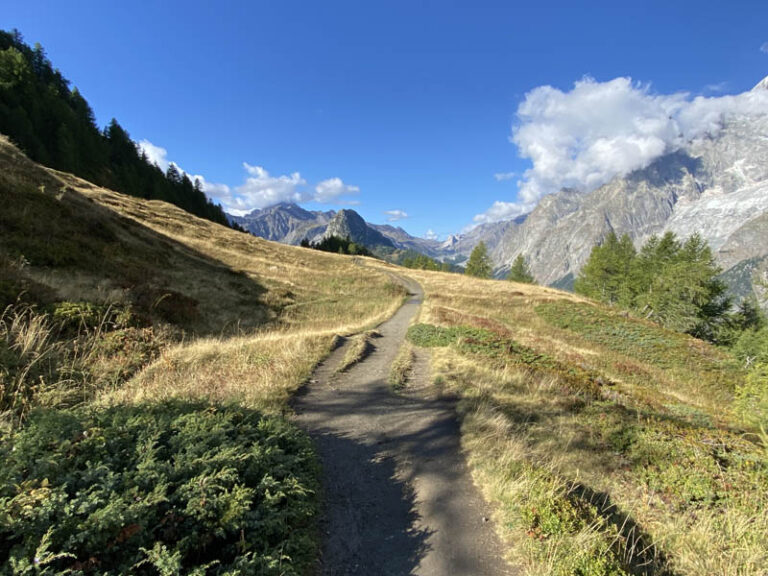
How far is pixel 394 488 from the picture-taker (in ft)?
16.9

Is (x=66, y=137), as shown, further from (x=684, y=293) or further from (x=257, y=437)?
(x=684, y=293)

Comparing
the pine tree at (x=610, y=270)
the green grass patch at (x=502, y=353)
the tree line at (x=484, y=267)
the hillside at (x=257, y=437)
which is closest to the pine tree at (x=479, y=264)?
the tree line at (x=484, y=267)

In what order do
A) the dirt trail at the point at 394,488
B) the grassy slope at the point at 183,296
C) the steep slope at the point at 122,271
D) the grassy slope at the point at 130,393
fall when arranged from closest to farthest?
the grassy slope at the point at 130,393
the dirt trail at the point at 394,488
the grassy slope at the point at 183,296
the steep slope at the point at 122,271

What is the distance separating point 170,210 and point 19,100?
36359 mm

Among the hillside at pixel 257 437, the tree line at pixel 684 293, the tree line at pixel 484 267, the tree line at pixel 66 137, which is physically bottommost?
the hillside at pixel 257 437

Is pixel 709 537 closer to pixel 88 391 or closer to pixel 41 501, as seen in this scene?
pixel 41 501

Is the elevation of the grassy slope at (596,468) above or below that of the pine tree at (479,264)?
below

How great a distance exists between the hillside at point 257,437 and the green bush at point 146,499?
20mm

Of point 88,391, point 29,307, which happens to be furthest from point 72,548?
point 29,307

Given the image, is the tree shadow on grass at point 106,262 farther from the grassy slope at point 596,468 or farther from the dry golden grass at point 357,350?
the grassy slope at point 596,468

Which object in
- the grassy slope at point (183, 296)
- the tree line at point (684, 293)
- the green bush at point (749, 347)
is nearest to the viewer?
the grassy slope at point (183, 296)

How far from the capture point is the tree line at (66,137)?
51.8 meters

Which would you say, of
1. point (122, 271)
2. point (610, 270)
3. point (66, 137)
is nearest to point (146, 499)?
point (122, 271)

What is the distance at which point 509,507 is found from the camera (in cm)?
459
